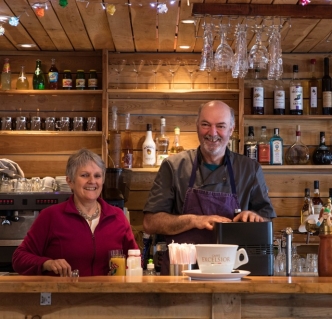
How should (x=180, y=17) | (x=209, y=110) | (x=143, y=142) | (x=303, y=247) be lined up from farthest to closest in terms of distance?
(x=143, y=142) < (x=303, y=247) < (x=180, y=17) < (x=209, y=110)

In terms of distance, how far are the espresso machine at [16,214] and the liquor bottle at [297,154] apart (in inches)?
Answer: 73.7

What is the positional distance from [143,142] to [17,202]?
1331 millimetres

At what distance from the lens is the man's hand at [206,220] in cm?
286

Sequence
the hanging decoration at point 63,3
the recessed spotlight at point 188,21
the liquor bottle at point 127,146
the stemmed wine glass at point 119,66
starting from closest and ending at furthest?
1. the hanging decoration at point 63,3
2. the recessed spotlight at point 188,21
3. the liquor bottle at point 127,146
4. the stemmed wine glass at point 119,66

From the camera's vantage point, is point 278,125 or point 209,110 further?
point 278,125

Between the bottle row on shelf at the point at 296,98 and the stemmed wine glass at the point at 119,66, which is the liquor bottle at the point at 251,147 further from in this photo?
the stemmed wine glass at the point at 119,66

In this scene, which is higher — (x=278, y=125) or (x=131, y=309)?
(x=278, y=125)

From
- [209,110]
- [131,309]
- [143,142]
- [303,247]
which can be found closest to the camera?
[131,309]

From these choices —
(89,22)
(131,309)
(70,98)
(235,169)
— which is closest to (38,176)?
(70,98)

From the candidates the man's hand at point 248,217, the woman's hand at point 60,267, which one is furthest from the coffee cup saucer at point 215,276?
the woman's hand at point 60,267

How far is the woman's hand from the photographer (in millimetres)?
2807

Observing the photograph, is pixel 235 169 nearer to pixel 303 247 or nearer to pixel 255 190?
pixel 255 190

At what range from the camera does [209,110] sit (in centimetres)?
324

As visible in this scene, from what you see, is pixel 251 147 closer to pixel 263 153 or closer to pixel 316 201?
pixel 263 153
